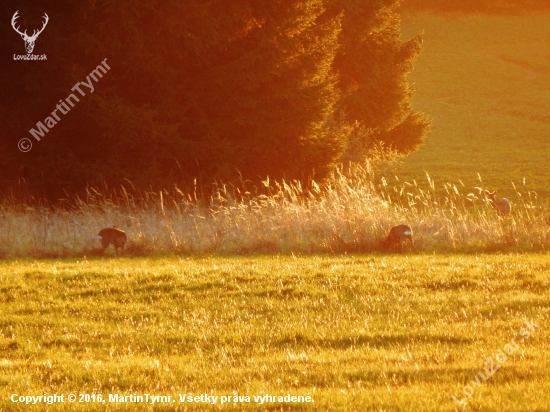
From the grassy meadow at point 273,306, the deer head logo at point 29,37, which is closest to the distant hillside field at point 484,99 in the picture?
the grassy meadow at point 273,306

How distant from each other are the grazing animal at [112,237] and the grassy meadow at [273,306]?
40 cm

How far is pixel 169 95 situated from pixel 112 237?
25.4 feet

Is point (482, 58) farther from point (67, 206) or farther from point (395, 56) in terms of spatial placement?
point (67, 206)

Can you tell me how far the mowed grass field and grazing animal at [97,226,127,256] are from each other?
2.26 meters

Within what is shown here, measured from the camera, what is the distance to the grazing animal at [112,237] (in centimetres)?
1627

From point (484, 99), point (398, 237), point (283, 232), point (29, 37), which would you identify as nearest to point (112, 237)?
point (283, 232)

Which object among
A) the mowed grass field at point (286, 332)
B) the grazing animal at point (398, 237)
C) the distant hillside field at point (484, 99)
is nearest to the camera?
the mowed grass field at point (286, 332)

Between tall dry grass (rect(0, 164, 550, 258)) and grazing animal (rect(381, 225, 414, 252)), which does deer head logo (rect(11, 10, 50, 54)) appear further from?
grazing animal (rect(381, 225, 414, 252))

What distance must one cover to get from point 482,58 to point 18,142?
73.4m

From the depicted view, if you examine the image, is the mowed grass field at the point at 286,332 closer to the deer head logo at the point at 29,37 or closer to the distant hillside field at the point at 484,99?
the deer head logo at the point at 29,37

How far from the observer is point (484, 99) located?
7194 centimetres

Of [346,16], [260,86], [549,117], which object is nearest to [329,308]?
[260,86]

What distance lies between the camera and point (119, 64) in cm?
2205

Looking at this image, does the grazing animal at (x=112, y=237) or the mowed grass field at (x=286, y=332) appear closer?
the mowed grass field at (x=286, y=332)
